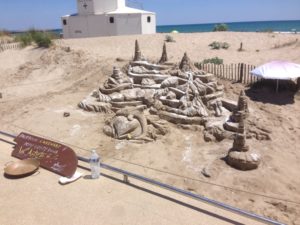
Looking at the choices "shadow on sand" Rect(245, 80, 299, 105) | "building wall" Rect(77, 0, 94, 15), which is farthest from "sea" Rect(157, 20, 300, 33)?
"shadow on sand" Rect(245, 80, 299, 105)

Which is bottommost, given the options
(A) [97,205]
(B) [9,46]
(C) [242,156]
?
(C) [242,156]

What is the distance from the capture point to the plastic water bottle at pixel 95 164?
5945 millimetres

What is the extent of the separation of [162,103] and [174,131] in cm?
160

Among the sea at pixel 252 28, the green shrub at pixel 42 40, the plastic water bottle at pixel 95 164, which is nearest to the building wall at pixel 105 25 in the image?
the green shrub at pixel 42 40

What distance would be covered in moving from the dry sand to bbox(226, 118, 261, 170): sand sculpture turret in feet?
0.60

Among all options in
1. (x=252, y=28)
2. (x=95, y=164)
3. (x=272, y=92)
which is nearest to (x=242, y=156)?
(x=95, y=164)

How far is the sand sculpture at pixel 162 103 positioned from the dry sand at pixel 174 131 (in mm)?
458

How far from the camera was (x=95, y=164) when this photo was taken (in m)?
5.99

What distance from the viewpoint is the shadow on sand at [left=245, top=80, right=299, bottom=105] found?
37.6ft

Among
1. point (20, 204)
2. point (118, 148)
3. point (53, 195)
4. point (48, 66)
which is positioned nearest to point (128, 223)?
point (53, 195)

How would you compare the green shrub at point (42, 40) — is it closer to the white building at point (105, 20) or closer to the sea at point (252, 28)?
the white building at point (105, 20)

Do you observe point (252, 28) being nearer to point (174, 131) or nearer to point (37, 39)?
point (37, 39)

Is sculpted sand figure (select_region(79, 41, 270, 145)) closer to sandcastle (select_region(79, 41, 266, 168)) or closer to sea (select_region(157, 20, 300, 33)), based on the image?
sandcastle (select_region(79, 41, 266, 168))

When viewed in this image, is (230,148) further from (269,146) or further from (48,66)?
(48,66)
